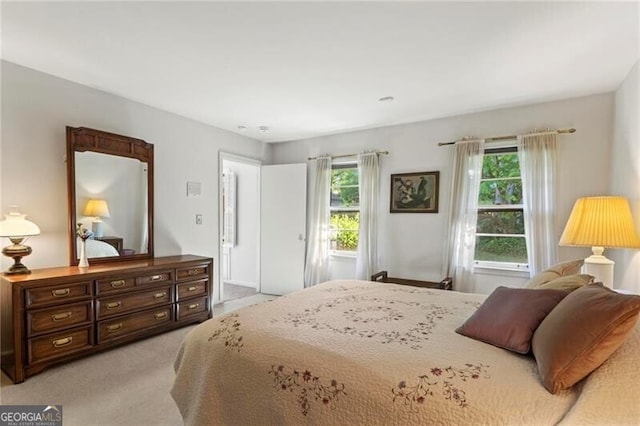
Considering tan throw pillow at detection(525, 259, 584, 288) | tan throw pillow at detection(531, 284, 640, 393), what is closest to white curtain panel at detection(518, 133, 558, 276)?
tan throw pillow at detection(525, 259, 584, 288)

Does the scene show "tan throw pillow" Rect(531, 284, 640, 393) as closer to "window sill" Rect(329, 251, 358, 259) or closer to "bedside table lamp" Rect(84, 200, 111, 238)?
"window sill" Rect(329, 251, 358, 259)

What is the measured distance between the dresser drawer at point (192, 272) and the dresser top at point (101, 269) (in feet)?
0.28

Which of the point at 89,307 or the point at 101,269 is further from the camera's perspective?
the point at 101,269

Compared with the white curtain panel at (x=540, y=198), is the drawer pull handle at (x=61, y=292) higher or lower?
lower

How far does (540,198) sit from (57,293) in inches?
177

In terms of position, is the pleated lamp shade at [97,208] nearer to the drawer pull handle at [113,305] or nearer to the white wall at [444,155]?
the drawer pull handle at [113,305]

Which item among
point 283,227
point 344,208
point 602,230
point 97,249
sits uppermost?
point 344,208

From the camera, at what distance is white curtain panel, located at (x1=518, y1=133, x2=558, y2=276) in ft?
10.5

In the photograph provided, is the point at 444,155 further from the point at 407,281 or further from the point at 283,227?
the point at 283,227

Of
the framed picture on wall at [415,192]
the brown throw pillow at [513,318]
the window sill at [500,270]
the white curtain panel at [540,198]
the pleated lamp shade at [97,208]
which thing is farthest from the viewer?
the framed picture on wall at [415,192]

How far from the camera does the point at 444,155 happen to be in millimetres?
3871

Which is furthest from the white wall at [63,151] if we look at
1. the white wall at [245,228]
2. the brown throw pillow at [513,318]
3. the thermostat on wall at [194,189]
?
the brown throw pillow at [513,318]

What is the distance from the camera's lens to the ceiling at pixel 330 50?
1.86 metres

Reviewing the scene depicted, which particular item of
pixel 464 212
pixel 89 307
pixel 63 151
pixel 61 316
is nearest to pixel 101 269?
pixel 89 307
